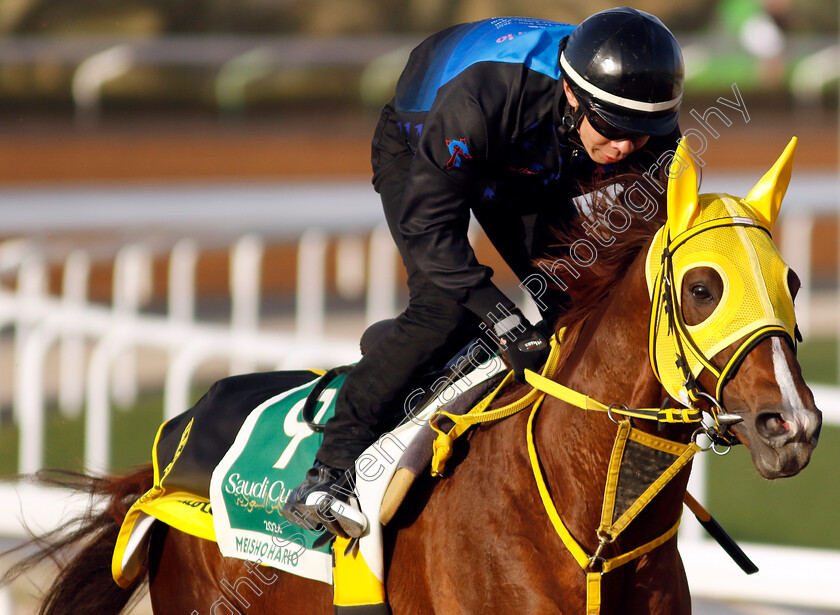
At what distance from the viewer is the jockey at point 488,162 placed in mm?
2557

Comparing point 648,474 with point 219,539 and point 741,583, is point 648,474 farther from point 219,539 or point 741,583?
point 741,583

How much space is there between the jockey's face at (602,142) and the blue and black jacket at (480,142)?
0.07 m

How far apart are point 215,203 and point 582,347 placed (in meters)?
4.25

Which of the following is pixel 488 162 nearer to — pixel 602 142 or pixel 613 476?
pixel 602 142

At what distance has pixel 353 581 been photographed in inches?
112

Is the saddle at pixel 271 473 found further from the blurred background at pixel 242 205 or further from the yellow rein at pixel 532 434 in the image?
the blurred background at pixel 242 205

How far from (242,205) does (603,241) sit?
4.24m

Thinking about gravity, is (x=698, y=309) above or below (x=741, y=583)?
above

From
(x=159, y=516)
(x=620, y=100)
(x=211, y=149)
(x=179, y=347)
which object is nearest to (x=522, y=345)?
(x=620, y=100)

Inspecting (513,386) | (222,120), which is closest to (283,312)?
(222,120)

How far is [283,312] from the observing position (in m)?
10.9

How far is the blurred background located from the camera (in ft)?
18.8

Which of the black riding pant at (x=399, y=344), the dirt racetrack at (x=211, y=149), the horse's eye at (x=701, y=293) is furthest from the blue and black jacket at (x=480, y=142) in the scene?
the dirt racetrack at (x=211, y=149)

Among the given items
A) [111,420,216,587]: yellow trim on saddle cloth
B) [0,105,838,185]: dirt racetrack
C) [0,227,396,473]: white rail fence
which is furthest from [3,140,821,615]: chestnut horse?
[0,105,838,185]: dirt racetrack
